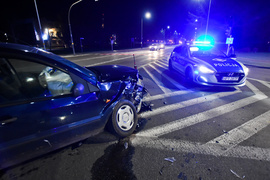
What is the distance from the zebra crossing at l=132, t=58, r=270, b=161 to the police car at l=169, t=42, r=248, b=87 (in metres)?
0.46

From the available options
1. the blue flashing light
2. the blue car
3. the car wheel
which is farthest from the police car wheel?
the blue car

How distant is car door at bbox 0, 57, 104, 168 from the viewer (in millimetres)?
1804

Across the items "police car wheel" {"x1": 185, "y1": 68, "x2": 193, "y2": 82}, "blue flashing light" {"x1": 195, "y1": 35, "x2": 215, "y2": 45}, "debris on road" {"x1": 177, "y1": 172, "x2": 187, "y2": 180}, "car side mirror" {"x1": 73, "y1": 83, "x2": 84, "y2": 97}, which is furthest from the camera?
"blue flashing light" {"x1": 195, "y1": 35, "x2": 215, "y2": 45}

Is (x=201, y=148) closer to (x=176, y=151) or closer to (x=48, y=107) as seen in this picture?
(x=176, y=151)

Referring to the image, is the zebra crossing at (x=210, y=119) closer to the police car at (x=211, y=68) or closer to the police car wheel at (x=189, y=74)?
the police car at (x=211, y=68)

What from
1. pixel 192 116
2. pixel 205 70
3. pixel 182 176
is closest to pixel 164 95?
Answer: pixel 192 116

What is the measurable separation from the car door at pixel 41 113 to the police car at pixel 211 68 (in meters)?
4.42

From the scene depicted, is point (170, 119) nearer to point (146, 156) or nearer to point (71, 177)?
point (146, 156)

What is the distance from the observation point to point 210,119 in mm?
3568

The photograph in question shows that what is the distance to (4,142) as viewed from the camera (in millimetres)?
1764

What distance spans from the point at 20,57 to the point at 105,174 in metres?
1.97

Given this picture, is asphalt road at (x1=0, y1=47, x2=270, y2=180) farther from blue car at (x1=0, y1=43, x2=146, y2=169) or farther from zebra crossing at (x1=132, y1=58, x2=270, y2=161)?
blue car at (x1=0, y1=43, x2=146, y2=169)

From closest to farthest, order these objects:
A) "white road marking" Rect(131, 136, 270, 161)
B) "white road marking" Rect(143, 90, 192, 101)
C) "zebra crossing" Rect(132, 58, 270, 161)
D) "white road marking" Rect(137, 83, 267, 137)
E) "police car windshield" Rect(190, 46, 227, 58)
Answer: "white road marking" Rect(131, 136, 270, 161) < "zebra crossing" Rect(132, 58, 270, 161) < "white road marking" Rect(137, 83, 267, 137) < "white road marking" Rect(143, 90, 192, 101) < "police car windshield" Rect(190, 46, 227, 58)

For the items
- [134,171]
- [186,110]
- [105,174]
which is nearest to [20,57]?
[105,174]
